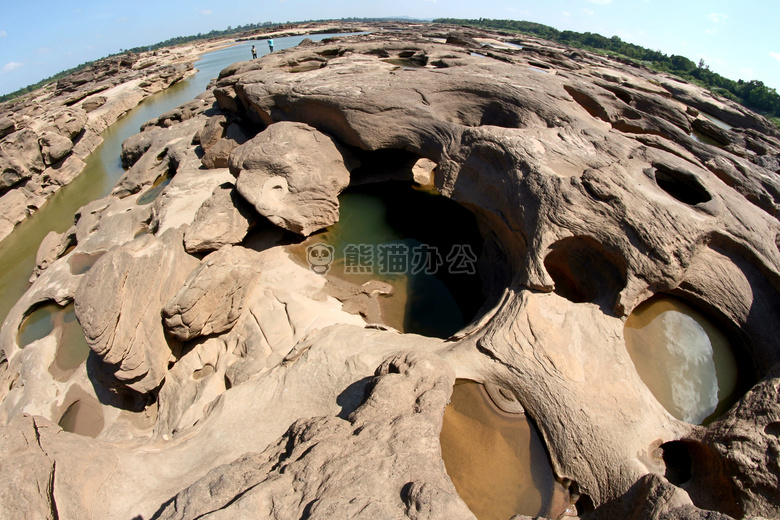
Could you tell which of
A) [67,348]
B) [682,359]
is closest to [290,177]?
[67,348]

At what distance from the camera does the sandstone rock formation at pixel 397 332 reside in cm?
310

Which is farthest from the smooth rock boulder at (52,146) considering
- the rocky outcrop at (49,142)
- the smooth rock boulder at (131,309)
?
the smooth rock boulder at (131,309)

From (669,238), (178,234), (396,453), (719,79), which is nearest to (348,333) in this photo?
(396,453)

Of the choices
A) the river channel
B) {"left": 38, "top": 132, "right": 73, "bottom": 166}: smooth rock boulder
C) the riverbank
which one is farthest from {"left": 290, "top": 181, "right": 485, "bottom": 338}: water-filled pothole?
{"left": 38, "top": 132, "right": 73, "bottom": 166}: smooth rock boulder

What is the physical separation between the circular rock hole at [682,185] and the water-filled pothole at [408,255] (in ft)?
10.9

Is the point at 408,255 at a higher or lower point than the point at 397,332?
lower

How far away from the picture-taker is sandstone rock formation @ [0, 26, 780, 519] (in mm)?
3104

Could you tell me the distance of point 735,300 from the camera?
469cm

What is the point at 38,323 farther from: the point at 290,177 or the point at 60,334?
the point at 290,177

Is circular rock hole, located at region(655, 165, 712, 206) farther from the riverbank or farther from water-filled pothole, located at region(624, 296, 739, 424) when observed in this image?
the riverbank

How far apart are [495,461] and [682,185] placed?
5022mm

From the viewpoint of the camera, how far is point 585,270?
5453mm

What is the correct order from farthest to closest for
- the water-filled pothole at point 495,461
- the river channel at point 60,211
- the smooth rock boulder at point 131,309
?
the river channel at point 60,211 → the smooth rock boulder at point 131,309 → the water-filled pothole at point 495,461

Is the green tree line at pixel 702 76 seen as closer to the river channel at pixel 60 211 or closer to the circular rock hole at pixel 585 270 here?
the circular rock hole at pixel 585 270
